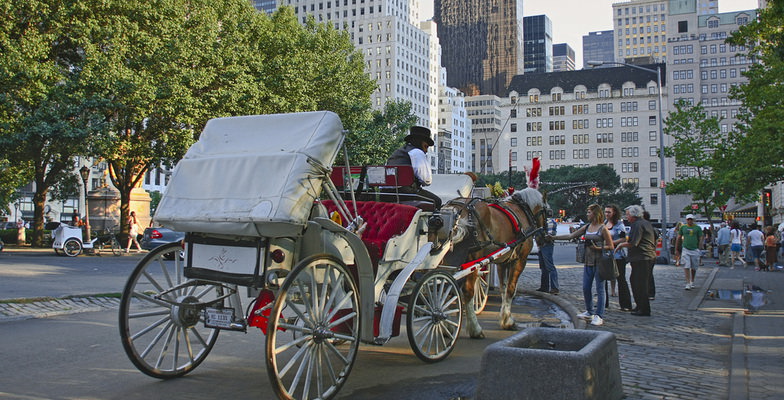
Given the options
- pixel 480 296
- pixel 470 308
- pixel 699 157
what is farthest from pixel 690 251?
pixel 699 157

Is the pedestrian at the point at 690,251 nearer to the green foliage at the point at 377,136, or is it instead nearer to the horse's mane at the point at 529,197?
the horse's mane at the point at 529,197

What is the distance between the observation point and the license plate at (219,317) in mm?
5707

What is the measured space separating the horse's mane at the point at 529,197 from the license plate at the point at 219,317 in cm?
587

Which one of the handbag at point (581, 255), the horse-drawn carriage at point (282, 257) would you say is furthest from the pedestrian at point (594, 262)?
the horse-drawn carriage at point (282, 257)

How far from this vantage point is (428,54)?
165 m

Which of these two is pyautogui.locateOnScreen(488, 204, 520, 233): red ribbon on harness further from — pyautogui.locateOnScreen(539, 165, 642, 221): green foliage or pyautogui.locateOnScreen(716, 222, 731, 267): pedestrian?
pyautogui.locateOnScreen(539, 165, 642, 221): green foliage

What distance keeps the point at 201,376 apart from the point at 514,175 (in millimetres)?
108456

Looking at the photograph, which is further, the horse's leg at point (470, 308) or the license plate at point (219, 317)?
the horse's leg at point (470, 308)

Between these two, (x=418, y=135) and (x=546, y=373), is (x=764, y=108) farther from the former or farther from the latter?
(x=546, y=373)

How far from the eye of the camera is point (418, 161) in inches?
323

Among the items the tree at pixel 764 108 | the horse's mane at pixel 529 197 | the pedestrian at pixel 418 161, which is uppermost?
the tree at pixel 764 108

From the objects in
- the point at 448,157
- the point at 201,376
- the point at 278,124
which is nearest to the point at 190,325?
the point at 201,376

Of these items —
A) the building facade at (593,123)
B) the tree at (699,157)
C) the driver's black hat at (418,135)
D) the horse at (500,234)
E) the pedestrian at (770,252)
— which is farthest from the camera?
the building facade at (593,123)

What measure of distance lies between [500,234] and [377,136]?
90.7ft
